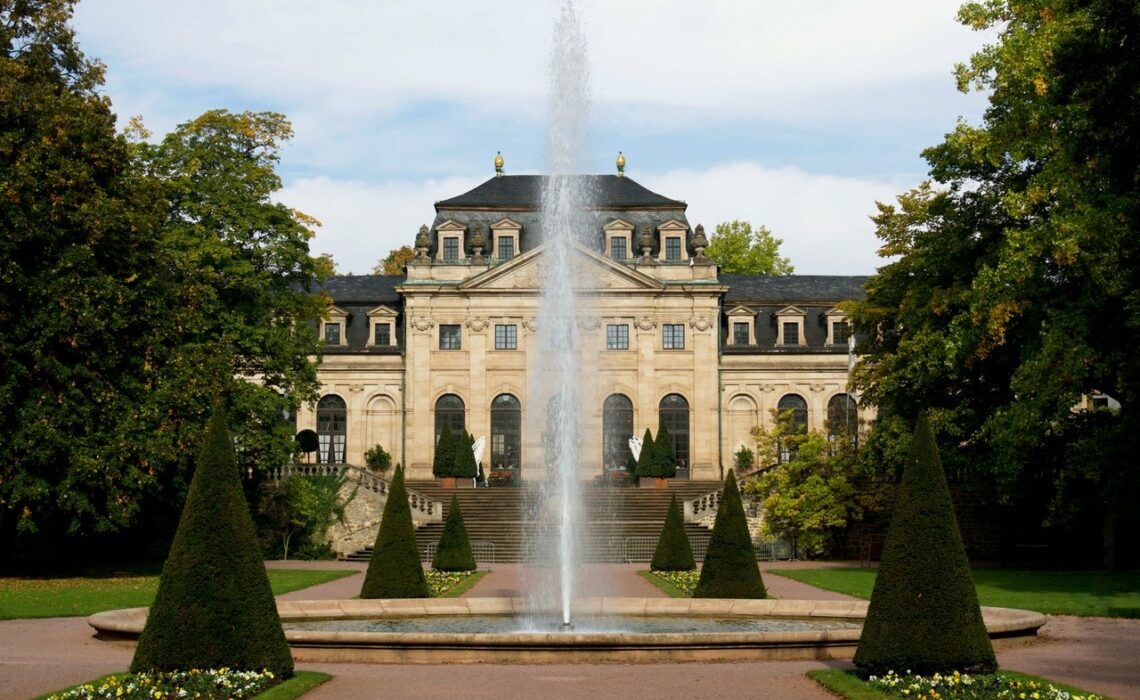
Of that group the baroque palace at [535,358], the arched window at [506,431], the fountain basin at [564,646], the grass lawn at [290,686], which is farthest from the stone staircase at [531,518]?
the grass lawn at [290,686]

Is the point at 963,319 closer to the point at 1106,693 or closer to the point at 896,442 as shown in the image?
the point at 896,442

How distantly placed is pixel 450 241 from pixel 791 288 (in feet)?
56.3

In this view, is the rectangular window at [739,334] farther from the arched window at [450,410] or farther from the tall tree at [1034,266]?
the tall tree at [1034,266]

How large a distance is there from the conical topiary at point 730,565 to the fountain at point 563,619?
1.92 m

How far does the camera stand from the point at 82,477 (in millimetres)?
Answer: 29922

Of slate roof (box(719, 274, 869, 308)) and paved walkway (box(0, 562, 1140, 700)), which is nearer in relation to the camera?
paved walkway (box(0, 562, 1140, 700))

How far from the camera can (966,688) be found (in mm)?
13234

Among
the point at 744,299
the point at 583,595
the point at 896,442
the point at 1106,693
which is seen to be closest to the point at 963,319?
the point at 896,442

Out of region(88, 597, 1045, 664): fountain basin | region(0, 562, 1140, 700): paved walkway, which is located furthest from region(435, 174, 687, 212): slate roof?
region(88, 597, 1045, 664): fountain basin

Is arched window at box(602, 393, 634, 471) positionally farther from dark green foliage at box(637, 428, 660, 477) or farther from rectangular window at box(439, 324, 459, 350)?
rectangular window at box(439, 324, 459, 350)

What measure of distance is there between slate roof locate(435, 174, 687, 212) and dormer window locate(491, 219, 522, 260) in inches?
39.9

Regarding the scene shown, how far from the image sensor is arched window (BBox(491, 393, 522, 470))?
192ft

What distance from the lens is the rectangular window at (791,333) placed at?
61188 mm

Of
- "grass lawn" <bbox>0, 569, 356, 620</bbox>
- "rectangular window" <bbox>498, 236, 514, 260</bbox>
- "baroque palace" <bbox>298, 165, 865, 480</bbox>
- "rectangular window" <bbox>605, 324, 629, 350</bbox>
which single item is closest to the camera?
"grass lawn" <bbox>0, 569, 356, 620</bbox>
